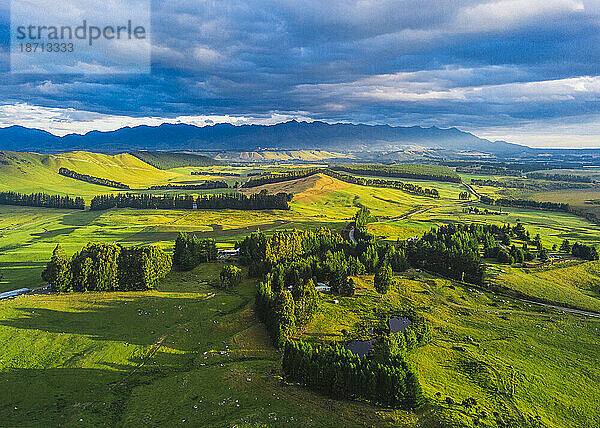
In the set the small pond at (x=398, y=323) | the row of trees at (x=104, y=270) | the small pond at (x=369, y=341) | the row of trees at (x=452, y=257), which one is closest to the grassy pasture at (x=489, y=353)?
the small pond at (x=369, y=341)

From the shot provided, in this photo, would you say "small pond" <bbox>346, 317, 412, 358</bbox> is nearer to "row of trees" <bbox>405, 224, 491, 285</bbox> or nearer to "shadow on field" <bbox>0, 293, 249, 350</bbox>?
"shadow on field" <bbox>0, 293, 249, 350</bbox>

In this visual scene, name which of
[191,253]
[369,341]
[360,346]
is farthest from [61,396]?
[191,253]

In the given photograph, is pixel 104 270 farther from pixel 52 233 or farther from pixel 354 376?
pixel 52 233

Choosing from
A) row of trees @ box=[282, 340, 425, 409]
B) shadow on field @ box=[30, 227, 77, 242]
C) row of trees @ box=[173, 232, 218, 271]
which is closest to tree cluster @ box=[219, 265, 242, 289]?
row of trees @ box=[173, 232, 218, 271]

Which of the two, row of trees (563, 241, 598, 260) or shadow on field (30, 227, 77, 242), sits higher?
row of trees (563, 241, 598, 260)

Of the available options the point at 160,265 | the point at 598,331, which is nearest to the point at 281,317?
the point at 160,265

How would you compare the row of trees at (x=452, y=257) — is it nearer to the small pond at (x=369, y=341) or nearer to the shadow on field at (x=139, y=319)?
the small pond at (x=369, y=341)

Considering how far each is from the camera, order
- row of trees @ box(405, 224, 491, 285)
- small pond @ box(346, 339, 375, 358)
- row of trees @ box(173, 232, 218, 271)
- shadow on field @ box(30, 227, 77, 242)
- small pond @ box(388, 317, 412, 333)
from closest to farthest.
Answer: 1. small pond @ box(346, 339, 375, 358)
2. small pond @ box(388, 317, 412, 333)
3. row of trees @ box(405, 224, 491, 285)
4. row of trees @ box(173, 232, 218, 271)
5. shadow on field @ box(30, 227, 77, 242)

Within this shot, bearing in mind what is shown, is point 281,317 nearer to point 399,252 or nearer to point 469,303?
point 469,303
